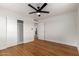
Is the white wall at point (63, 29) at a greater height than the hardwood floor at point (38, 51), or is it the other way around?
the white wall at point (63, 29)

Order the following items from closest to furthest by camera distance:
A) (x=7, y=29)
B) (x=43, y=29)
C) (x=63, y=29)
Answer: (x=7, y=29) < (x=63, y=29) < (x=43, y=29)

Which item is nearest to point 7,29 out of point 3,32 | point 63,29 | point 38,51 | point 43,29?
point 3,32

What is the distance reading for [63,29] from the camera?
153 inches

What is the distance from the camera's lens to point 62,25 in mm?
3924

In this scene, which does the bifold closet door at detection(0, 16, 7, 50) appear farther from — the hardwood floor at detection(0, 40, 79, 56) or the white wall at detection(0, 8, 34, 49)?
the hardwood floor at detection(0, 40, 79, 56)

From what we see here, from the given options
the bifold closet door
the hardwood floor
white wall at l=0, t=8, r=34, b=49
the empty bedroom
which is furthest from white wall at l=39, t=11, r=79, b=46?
the bifold closet door

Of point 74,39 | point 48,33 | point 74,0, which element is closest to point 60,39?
point 74,39

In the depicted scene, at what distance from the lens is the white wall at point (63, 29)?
11.0ft

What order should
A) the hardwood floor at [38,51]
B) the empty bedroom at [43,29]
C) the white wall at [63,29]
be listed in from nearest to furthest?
the hardwood floor at [38,51] → the empty bedroom at [43,29] → the white wall at [63,29]

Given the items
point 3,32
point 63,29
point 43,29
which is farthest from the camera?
point 43,29

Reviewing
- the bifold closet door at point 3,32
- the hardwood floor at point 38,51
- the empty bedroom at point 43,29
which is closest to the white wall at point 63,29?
the empty bedroom at point 43,29

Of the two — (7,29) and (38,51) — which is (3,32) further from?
(38,51)

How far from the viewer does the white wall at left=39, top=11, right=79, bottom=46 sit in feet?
11.0

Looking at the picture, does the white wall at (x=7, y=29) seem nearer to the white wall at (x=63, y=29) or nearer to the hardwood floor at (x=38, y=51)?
the hardwood floor at (x=38, y=51)
